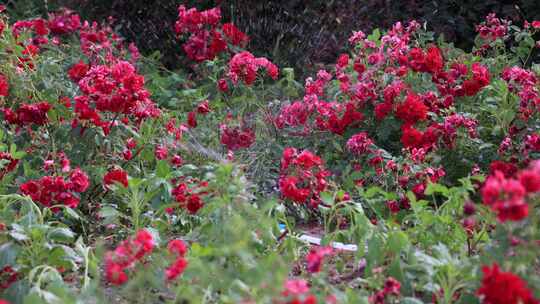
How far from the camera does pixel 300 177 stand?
3227 millimetres

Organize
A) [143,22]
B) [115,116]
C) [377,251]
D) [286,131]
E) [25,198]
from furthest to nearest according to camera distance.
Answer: [143,22]
[286,131]
[115,116]
[25,198]
[377,251]

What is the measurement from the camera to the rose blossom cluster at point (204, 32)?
537cm

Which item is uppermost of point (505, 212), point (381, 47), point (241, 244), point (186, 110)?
point (505, 212)

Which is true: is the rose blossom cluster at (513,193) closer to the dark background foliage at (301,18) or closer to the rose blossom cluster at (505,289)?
the rose blossom cluster at (505,289)

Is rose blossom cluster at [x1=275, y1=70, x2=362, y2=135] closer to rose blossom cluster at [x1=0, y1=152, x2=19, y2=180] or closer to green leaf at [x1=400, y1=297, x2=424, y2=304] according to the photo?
rose blossom cluster at [x1=0, y1=152, x2=19, y2=180]

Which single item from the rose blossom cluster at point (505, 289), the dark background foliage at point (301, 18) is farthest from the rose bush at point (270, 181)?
the dark background foliage at point (301, 18)

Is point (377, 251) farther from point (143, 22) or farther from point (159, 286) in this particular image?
point (143, 22)

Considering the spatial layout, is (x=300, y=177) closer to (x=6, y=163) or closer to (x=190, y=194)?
(x=190, y=194)

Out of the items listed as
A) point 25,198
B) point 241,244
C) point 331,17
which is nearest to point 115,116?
point 25,198

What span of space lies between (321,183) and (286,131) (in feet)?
4.20

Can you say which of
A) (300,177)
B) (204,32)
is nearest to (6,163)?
(300,177)

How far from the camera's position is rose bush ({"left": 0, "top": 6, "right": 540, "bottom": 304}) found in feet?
8.09

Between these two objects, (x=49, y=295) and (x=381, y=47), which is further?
(x=381, y=47)

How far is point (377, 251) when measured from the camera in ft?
9.30
